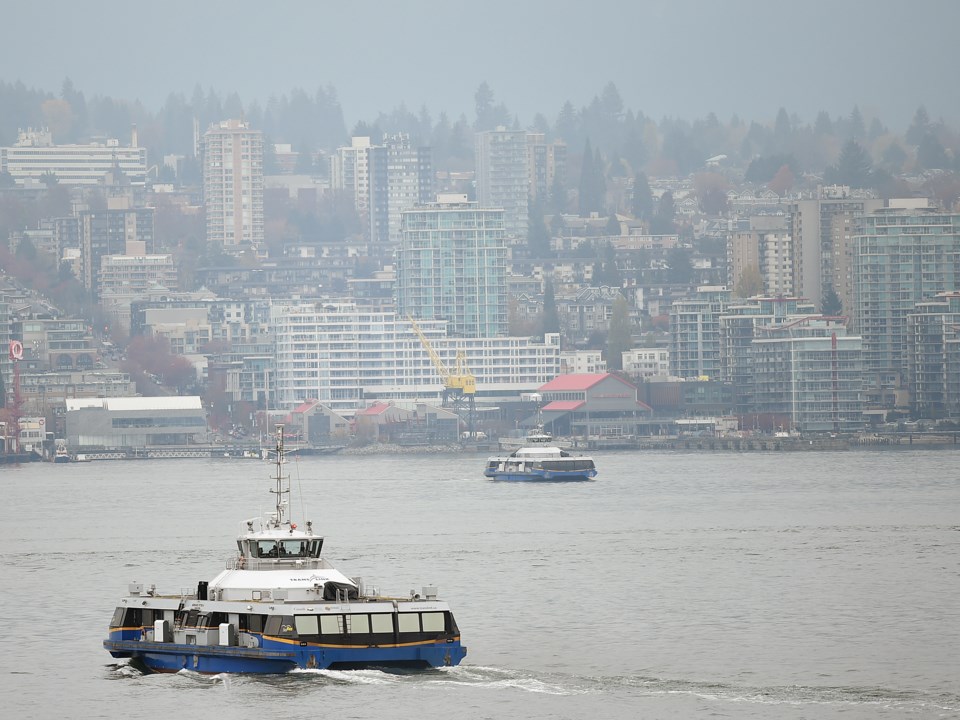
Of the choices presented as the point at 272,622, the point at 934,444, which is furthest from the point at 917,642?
the point at 934,444

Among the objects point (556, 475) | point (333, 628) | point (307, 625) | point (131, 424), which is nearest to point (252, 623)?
point (307, 625)

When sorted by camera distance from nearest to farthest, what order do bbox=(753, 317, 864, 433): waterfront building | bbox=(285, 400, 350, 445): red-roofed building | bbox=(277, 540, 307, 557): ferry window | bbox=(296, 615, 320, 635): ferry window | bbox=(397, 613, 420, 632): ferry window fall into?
bbox=(296, 615, 320, 635): ferry window, bbox=(397, 613, 420, 632): ferry window, bbox=(277, 540, 307, 557): ferry window, bbox=(753, 317, 864, 433): waterfront building, bbox=(285, 400, 350, 445): red-roofed building

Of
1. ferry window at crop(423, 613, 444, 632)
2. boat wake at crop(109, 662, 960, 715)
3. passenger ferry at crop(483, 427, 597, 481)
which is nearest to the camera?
boat wake at crop(109, 662, 960, 715)

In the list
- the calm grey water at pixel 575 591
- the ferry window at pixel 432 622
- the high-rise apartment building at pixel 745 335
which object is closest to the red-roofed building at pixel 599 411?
the high-rise apartment building at pixel 745 335

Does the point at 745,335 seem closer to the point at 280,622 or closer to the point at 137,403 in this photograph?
the point at 137,403

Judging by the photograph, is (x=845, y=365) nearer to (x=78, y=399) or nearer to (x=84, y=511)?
(x=78, y=399)

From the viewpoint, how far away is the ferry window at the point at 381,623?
42000 millimetres

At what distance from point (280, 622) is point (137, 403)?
148m

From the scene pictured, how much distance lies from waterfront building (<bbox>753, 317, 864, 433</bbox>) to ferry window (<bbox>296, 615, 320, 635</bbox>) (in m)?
138

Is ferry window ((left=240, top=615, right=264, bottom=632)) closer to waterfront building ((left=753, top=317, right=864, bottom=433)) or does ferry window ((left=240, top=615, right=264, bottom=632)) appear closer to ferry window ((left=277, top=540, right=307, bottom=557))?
ferry window ((left=277, top=540, right=307, bottom=557))

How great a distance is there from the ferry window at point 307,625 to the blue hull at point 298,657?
248mm

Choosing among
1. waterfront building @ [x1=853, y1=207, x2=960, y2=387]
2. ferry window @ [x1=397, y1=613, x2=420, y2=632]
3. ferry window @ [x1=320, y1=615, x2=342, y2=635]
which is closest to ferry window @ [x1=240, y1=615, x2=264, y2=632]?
ferry window @ [x1=320, y1=615, x2=342, y2=635]

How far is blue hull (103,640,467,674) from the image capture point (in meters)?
41.9

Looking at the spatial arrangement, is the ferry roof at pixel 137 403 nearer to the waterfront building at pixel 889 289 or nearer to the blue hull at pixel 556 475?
the waterfront building at pixel 889 289
